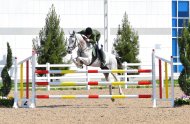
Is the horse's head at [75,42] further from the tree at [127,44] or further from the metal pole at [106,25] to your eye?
the metal pole at [106,25]

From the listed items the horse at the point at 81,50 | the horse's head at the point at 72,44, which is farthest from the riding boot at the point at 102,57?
the horse's head at the point at 72,44

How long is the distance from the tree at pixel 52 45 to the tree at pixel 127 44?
11.9 ft

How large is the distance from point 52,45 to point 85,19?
19.7ft

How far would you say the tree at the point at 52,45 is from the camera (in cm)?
3450

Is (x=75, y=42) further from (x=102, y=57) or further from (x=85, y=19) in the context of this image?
(x=85, y=19)

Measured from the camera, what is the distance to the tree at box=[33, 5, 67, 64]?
3450 cm

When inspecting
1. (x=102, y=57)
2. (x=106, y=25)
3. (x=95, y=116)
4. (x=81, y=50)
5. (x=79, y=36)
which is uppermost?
(x=106, y=25)

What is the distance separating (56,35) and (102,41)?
578 cm

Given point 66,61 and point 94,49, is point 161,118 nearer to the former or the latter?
point 94,49

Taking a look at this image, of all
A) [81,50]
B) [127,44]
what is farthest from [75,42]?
[127,44]

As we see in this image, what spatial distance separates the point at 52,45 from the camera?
3475 cm

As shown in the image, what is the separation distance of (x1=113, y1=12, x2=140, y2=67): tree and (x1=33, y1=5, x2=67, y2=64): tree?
3642 millimetres

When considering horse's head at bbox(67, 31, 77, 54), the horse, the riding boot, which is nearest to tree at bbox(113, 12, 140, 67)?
the riding boot

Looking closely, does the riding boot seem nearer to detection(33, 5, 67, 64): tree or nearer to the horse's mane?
the horse's mane
